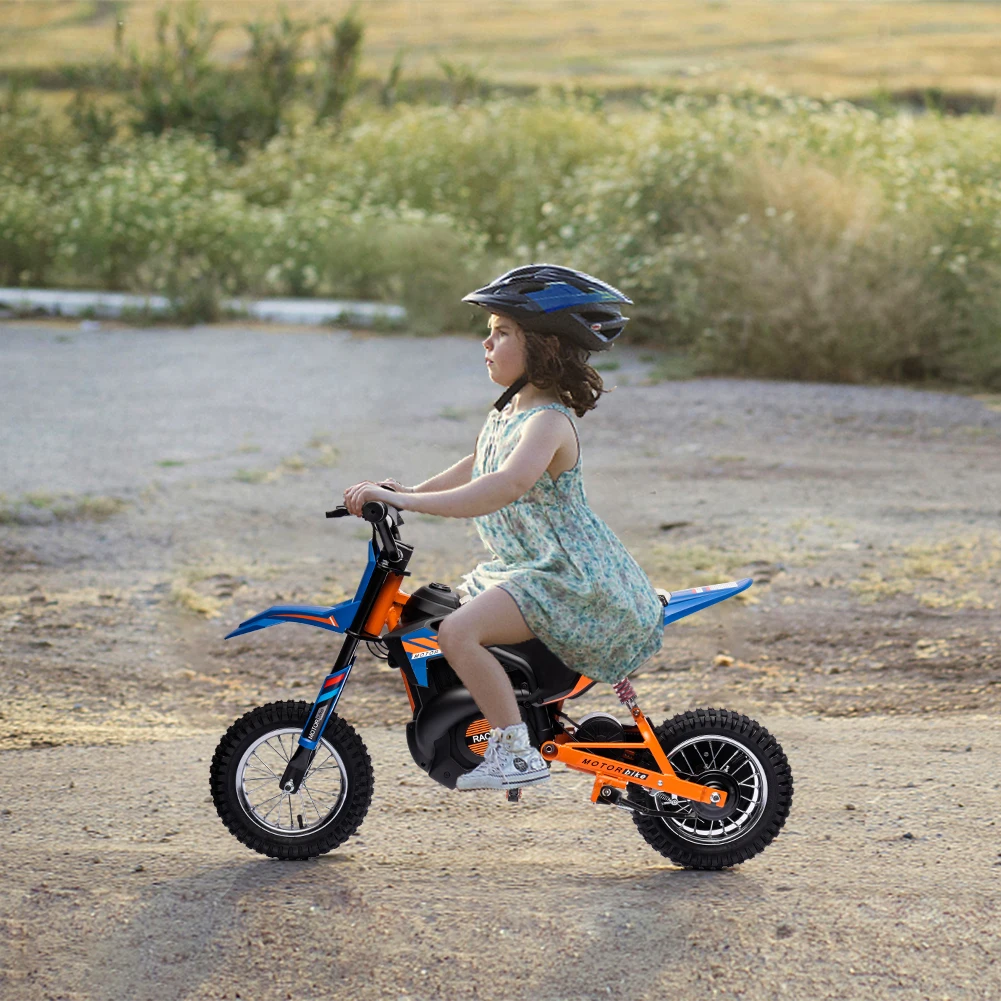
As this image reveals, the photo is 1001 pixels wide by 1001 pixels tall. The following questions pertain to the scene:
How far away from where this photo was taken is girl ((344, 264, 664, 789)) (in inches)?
136

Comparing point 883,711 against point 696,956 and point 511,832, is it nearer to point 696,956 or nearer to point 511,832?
point 511,832

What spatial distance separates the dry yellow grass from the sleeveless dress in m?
51.1

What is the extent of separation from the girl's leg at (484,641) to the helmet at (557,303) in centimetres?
65

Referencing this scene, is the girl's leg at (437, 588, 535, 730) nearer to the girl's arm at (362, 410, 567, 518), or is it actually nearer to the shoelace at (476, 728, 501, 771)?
the shoelace at (476, 728, 501, 771)

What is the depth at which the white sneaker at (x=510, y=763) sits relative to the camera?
351cm

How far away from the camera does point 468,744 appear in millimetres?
3617

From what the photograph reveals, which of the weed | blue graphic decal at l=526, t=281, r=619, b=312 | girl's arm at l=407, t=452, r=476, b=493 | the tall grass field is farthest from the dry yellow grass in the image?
blue graphic decal at l=526, t=281, r=619, b=312

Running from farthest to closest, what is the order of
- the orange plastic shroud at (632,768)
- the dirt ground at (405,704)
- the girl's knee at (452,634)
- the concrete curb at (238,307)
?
the concrete curb at (238,307) < the orange plastic shroud at (632,768) < the girl's knee at (452,634) < the dirt ground at (405,704)

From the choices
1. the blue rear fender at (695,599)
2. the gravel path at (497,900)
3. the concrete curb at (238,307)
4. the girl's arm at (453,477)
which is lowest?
the concrete curb at (238,307)

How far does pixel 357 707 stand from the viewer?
549 cm

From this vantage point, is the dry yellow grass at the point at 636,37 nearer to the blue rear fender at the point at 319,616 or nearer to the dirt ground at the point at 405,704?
the dirt ground at the point at 405,704

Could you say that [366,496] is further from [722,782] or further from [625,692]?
[722,782]

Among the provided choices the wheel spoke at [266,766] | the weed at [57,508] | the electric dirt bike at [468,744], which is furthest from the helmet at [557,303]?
the weed at [57,508]

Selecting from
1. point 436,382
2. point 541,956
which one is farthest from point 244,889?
point 436,382
